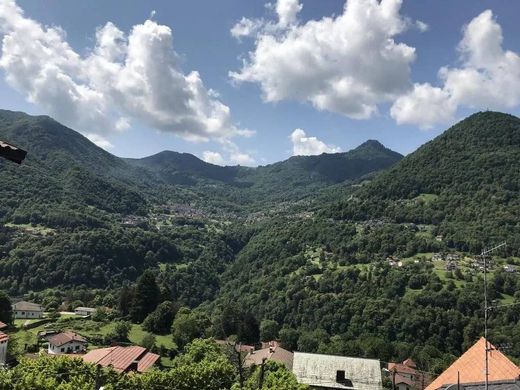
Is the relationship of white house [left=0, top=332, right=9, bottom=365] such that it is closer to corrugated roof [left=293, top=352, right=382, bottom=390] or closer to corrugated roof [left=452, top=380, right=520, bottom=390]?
corrugated roof [left=293, top=352, right=382, bottom=390]

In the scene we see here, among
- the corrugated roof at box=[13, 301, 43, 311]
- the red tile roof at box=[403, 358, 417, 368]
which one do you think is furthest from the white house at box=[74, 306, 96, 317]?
the red tile roof at box=[403, 358, 417, 368]

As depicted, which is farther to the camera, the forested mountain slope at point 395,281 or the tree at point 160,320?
the forested mountain slope at point 395,281

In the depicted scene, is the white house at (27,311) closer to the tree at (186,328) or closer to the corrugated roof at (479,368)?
the tree at (186,328)

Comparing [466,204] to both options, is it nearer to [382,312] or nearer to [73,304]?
[382,312]

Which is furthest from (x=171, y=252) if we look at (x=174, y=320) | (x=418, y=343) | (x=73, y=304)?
(x=174, y=320)

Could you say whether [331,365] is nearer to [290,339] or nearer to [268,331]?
[290,339]

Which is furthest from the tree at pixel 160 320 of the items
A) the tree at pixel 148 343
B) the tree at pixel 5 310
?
the tree at pixel 5 310

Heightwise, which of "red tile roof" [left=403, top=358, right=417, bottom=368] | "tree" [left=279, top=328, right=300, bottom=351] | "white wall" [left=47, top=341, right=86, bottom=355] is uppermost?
"white wall" [left=47, top=341, right=86, bottom=355]
